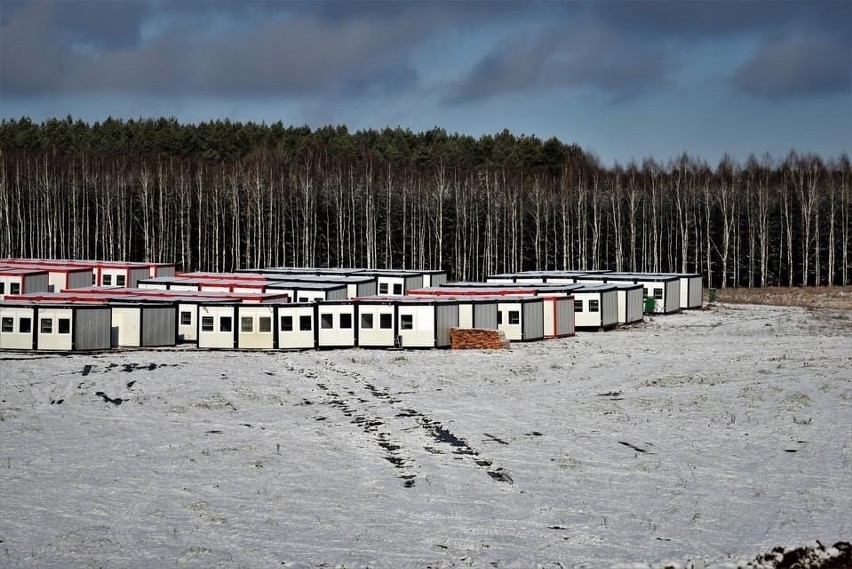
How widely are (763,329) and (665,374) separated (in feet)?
64.2

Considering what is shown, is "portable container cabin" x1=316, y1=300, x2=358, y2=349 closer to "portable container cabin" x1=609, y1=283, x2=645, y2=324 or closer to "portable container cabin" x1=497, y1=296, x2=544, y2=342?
"portable container cabin" x1=497, y1=296, x2=544, y2=342

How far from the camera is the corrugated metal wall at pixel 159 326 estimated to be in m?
44.6

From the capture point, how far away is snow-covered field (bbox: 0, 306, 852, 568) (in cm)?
1596

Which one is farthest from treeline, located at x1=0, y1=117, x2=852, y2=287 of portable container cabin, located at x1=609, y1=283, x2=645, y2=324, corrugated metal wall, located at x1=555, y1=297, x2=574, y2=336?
corrugated metal wall, located at x1=555, y1=297, x2=574, y2=336

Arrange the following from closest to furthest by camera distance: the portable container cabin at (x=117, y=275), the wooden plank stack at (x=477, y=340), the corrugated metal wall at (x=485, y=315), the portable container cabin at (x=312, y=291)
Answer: the wooden plank stack at (x=477, y=340)
the corrugated metal wall at (x=485, y=315)
the portable container cabin at (x=312, y=291)
the portable container cabin at (x=117, y=275)

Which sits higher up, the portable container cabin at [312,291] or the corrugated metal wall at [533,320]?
the portable container cabin at [312,291]

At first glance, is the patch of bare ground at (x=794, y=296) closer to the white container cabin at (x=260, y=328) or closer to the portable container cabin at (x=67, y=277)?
the white container cabin at (x=260, y=328)

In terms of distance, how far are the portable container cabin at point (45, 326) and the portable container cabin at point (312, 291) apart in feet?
43.6

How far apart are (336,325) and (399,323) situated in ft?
9.23

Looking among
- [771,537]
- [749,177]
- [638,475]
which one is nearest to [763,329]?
[638,475]

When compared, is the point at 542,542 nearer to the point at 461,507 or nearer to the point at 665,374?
Answer: the point at 461,507

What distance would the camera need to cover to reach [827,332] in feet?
159

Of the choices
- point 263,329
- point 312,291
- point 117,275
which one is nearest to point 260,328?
point 263,329

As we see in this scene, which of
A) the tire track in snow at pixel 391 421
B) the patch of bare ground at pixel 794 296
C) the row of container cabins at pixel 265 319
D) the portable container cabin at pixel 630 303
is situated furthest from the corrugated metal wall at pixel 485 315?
the patch of bare ground at pixel 794 296
